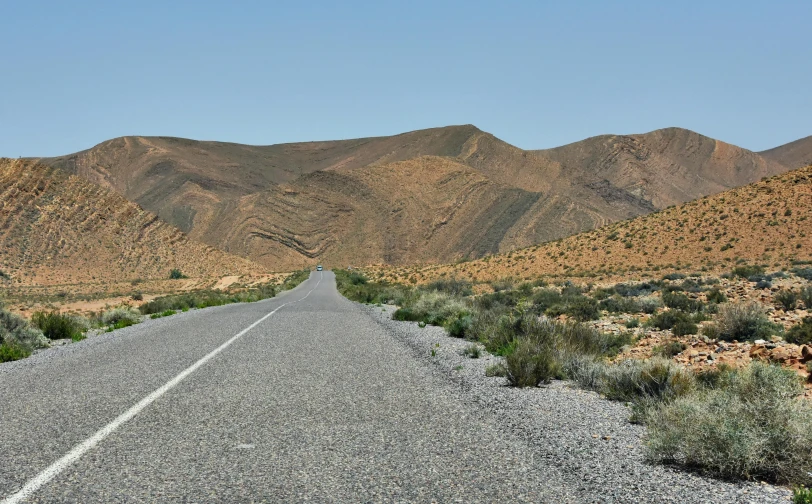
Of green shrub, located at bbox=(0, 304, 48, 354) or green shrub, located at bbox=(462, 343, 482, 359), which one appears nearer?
green shrub, located at bbox=(462, 343, 482, 359)

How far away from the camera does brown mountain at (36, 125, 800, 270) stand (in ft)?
384

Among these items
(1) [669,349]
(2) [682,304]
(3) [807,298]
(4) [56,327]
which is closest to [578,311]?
(2) [682,304]

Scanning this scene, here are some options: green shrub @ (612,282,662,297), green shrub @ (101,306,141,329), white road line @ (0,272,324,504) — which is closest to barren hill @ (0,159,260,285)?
green shrub @ (101,306,141,329)

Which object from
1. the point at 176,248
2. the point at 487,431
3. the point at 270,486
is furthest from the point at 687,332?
the point at 176,248

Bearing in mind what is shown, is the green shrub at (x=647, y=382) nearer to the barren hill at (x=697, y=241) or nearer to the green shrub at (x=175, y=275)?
the barren hill at (x=697, y=241)

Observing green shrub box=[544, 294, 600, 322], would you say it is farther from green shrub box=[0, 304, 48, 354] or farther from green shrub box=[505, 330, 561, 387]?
green shrub box=[0, 304, 48, 354]

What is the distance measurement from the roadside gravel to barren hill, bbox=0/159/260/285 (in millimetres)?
79471

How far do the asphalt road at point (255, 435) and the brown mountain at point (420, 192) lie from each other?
97.4 metres

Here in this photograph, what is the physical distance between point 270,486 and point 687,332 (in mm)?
12739

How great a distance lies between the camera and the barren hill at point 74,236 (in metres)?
82.4

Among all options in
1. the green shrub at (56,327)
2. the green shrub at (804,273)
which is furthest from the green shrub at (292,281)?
the green shrub at (804,273)

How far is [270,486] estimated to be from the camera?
5004mm

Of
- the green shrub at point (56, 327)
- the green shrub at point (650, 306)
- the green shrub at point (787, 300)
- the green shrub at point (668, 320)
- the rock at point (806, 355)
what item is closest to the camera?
the rock at point (806, 355)

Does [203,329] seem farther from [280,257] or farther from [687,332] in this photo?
[280,257]
